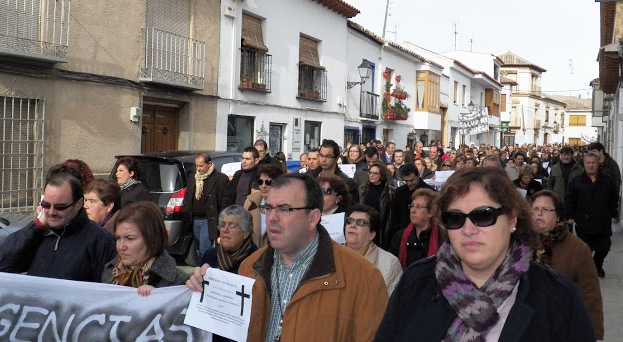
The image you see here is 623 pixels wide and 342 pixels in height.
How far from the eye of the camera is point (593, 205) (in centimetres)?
974

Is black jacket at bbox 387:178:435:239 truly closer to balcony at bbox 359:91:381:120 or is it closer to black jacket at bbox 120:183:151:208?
black jacket at bbox 120:183:151:208

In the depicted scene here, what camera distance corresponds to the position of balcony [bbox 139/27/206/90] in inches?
610

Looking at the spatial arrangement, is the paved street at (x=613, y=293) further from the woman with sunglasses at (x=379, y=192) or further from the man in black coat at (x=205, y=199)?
the woman with sunglasses at (x=379, y=192)

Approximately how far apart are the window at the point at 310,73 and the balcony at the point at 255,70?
1919mm

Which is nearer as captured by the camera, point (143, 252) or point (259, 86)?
point (143, 252)

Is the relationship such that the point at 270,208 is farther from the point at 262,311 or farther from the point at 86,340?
the point at 86,340

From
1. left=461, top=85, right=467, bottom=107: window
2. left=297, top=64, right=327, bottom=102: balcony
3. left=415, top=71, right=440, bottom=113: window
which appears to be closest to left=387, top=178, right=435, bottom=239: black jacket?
left=297, top=64, right=327, bottom=102: balcony

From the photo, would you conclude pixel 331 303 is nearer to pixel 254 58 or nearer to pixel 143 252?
pixel 143 252

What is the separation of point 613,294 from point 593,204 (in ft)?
4.42

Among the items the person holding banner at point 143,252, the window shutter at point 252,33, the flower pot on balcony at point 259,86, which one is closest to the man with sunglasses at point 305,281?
the person holding banner at point 143,252

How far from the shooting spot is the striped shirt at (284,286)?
345cm

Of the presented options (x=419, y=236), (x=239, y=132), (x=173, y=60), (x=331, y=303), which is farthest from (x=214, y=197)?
(x=239, y=132)

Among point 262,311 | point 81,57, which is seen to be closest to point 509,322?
point 262,311

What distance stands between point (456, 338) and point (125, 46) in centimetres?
1348
